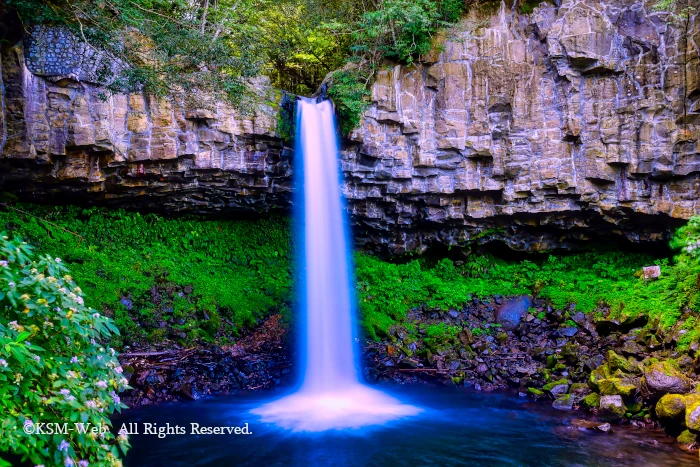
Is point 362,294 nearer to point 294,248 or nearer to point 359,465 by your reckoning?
point 294,248

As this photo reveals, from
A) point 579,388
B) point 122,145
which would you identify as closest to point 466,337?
point 579,388

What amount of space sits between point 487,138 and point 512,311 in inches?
195

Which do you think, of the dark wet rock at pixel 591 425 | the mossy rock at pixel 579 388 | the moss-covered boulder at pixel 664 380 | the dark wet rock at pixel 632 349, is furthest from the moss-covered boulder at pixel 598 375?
the dark wet rock at pixel 591 425

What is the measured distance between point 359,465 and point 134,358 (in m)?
6.12

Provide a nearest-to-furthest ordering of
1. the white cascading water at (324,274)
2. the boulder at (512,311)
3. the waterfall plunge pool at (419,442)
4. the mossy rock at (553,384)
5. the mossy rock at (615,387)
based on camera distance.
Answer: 1. the waterfall plunge pool at (419,442)
2. the mossy rock at (615,387)
3. the mossy rock at (553,384)
4. the white cascading water at (324,274)
5. the boulder at (512,311)

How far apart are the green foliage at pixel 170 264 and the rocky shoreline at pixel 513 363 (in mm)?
919

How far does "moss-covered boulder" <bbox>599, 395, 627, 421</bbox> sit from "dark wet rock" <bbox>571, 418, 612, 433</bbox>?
45cm

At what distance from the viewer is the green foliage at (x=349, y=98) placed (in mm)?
13703

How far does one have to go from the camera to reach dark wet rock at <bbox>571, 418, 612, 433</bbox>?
8.72 metres

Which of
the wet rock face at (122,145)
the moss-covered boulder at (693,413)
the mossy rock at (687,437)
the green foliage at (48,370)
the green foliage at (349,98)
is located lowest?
the mossy rock at (687,437)

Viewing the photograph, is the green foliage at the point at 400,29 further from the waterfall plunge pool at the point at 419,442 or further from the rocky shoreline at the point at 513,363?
the waterfall plunge pool at the point at 419,442

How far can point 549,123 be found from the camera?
45.5 feet

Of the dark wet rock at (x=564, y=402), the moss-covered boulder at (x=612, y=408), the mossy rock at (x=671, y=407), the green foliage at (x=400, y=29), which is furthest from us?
the green foliage at (x=400, y=29)

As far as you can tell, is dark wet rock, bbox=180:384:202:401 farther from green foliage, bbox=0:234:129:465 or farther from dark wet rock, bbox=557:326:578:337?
dark wet rock, bbox=557:326:578:337
